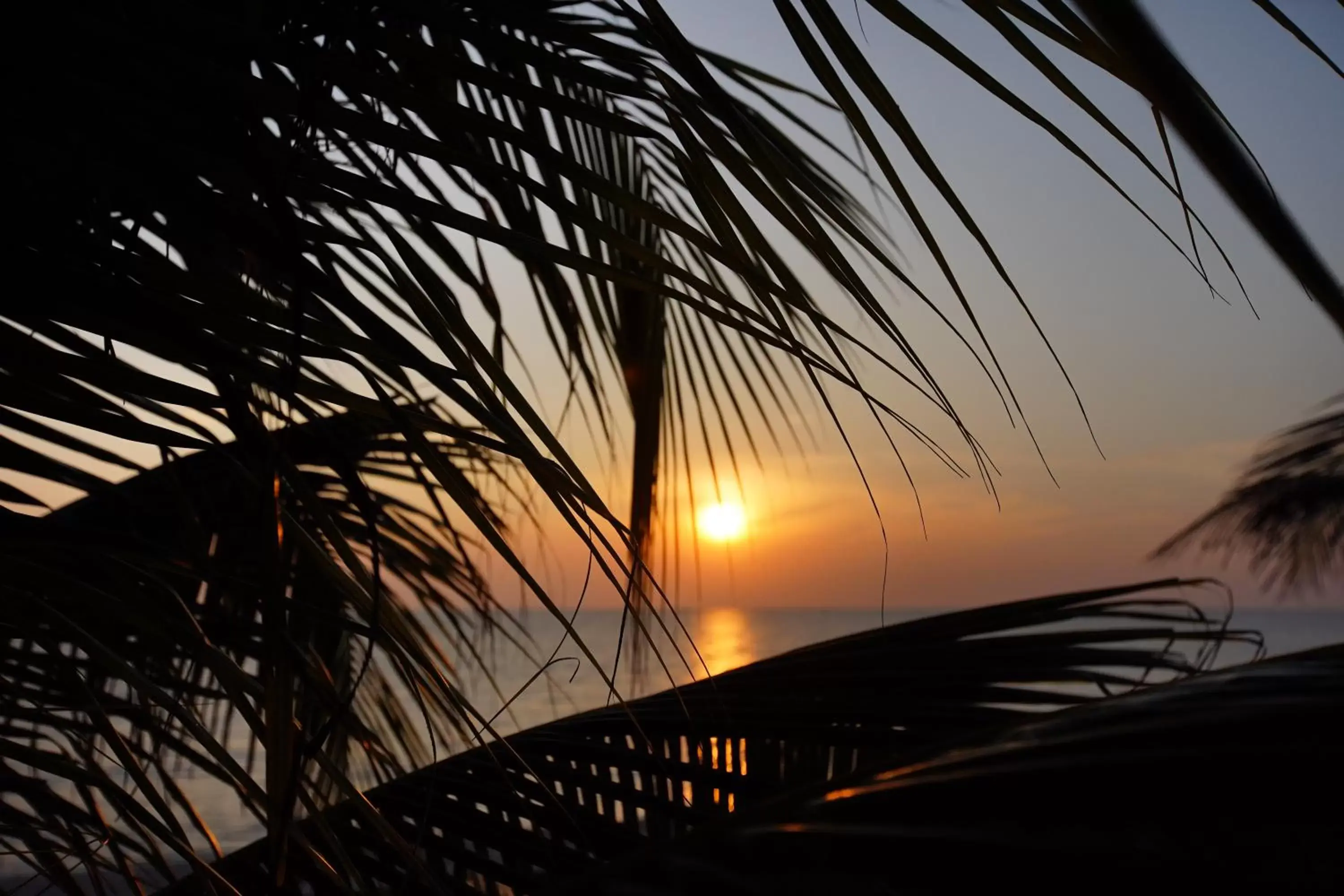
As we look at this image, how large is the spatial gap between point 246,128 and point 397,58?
0.10m

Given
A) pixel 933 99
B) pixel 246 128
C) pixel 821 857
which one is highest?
pixel 933 99

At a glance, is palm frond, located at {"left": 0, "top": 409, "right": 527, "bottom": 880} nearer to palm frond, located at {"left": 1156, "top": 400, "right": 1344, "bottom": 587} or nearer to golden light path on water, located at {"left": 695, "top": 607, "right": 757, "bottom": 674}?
palm frond, located at {"left": 1156, "top": 400, "right": 1344, "bottom": 587}

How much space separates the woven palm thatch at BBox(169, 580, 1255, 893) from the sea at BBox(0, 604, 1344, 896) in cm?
4

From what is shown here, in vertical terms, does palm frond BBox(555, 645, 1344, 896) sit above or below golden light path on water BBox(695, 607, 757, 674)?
below

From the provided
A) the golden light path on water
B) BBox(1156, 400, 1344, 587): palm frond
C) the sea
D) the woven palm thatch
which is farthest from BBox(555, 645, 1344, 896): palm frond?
the golden light path on water

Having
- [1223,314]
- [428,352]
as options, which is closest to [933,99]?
[1223,314]

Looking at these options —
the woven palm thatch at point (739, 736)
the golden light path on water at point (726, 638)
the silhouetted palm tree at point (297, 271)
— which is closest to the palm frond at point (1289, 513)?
the woven palm thatch at point (739, 736)

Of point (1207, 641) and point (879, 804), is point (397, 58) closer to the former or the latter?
point (879, 804)

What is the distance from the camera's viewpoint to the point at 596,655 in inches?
733

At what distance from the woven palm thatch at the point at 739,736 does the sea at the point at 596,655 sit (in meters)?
0.04

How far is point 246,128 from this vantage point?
0.40 metres

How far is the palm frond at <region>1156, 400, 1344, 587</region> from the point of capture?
2.05m

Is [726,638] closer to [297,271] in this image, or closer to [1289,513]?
[1289,513]

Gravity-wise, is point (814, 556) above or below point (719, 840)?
above
